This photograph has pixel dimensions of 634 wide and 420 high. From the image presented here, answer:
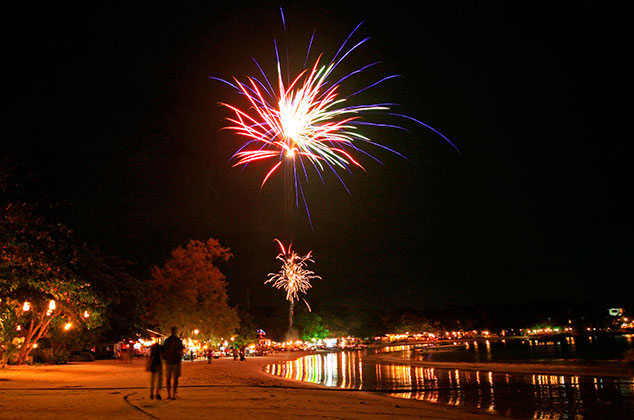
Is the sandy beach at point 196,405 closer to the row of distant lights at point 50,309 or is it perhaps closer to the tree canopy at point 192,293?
the row of distant lights at point 50,309

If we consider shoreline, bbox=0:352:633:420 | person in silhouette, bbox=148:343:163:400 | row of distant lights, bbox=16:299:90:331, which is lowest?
shoreline, bbox=0:352:633:420

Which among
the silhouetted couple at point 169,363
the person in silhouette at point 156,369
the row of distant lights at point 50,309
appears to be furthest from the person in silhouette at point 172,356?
the row of distant lights at point 50,309

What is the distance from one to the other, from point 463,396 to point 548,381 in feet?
26.4

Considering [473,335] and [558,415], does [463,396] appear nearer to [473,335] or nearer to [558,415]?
[558,415]

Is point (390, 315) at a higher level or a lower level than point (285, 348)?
higher

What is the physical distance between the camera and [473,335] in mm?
193125

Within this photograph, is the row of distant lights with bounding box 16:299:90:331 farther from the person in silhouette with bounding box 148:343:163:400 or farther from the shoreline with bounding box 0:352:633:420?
the person in silhouette with bounding box 148:343:163:400

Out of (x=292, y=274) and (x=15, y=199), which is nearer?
(x=15, y=199)

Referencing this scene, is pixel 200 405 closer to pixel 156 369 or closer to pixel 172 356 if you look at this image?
pixel 172 356

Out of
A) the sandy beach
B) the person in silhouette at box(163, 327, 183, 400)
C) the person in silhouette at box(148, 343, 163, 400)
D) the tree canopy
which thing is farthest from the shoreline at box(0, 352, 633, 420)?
the tree canopy

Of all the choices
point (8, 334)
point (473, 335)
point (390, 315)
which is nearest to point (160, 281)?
point (8, 334)

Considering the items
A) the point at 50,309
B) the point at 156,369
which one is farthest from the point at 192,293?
the point at 156,369

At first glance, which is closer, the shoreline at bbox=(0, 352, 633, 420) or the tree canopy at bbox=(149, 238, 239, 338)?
the shoreline at bbox=(0, 352, 633, 420)

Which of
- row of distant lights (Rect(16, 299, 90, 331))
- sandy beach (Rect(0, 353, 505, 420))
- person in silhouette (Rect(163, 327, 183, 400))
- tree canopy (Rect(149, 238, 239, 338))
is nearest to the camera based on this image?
sandy beach (Rect(0, 353, 505, 420))
